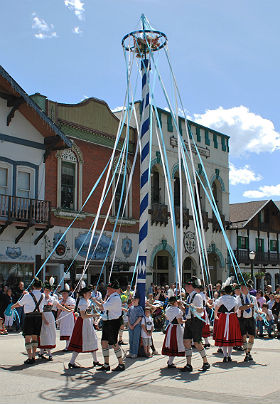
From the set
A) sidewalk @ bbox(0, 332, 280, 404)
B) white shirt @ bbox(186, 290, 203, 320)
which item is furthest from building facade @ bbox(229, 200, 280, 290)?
white shirt @ bbox(186, 290, 203, 320)

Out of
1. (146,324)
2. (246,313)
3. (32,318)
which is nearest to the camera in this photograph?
(32,318)

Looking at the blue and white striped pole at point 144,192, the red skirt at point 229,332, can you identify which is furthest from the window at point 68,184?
the red skirt at point 229,332

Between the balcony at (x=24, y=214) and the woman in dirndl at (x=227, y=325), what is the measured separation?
10.8 m

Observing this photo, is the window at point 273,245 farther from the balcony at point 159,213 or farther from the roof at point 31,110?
the roof at point 31,110

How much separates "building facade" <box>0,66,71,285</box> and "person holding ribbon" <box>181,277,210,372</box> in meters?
10.9

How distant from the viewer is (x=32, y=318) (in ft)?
35.1

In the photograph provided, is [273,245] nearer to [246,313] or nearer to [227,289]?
[246,313]

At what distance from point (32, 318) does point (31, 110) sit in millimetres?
12538

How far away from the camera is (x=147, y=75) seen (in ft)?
40.2

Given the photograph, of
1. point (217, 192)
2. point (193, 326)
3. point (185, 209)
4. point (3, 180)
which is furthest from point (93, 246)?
point (193, 326)

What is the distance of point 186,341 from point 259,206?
3081 centimetres

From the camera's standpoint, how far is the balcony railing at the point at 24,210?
19531 millimetres

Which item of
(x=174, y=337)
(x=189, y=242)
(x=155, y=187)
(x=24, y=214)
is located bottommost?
(x=174, y=337)

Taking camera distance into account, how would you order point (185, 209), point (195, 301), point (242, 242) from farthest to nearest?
point (242, 242) < point (185, 209) < point (195, 301)
